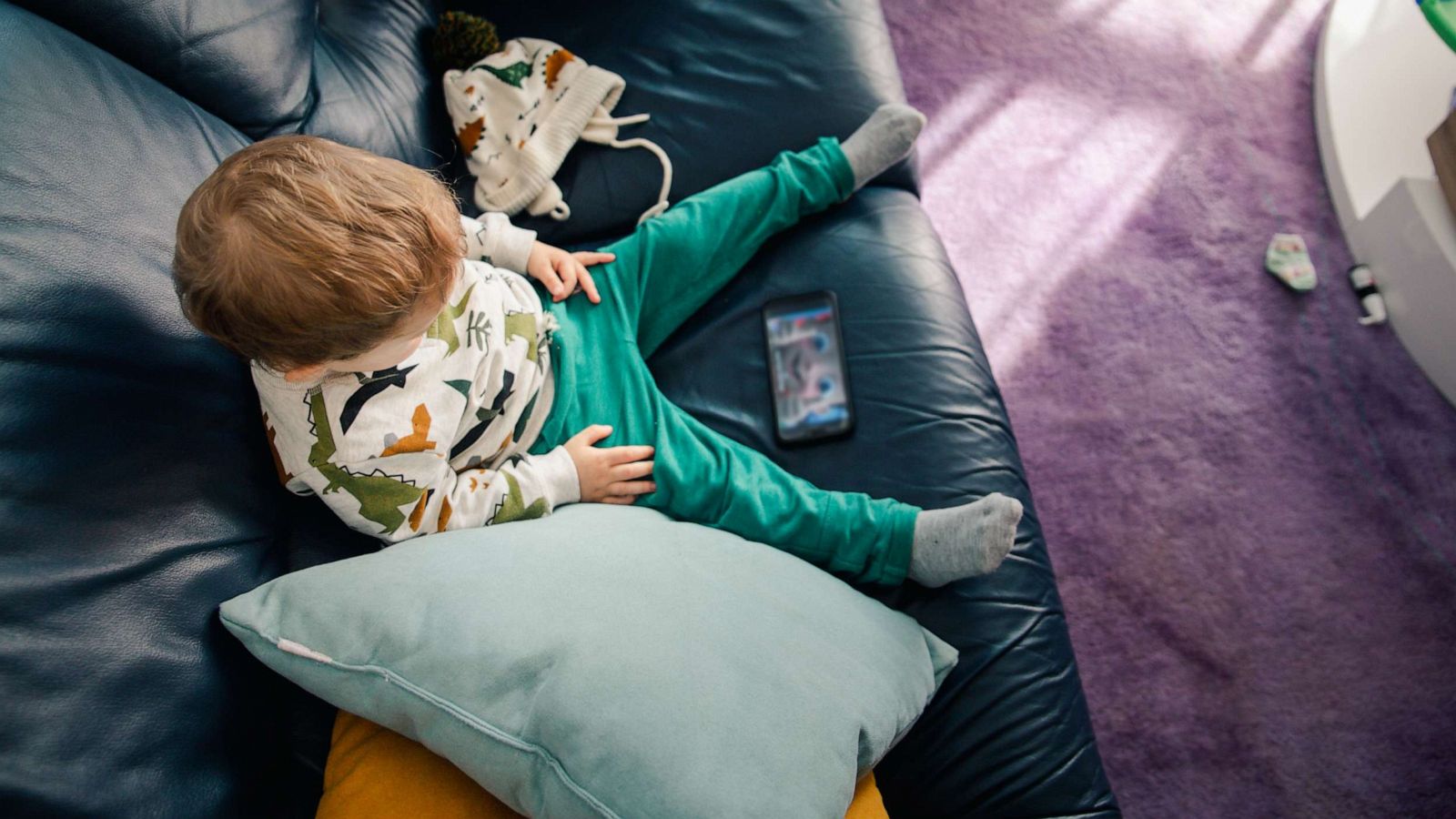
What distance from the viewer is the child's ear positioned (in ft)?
2.70

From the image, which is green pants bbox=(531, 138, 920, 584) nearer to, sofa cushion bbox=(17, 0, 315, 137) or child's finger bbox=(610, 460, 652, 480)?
child's finger bbox=(610, 460, 652, 480)

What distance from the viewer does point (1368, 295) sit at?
158cm

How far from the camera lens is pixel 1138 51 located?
1877 mm

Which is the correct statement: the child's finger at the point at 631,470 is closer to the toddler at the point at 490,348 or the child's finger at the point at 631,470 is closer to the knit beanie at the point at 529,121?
the toddler at the point at 490,348

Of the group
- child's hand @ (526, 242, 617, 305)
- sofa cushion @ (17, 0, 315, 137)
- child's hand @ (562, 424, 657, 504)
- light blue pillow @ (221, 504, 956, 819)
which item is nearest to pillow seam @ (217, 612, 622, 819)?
light blue pillow @ (221, 504, 956, 819)

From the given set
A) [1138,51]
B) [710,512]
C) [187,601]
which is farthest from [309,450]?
[1138,51]

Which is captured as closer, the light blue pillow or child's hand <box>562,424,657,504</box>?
the light blue pillow

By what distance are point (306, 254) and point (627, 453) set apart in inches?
17.0

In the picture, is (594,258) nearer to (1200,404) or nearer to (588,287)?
(588,287)

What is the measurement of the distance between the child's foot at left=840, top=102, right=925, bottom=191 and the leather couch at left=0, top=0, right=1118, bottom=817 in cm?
6

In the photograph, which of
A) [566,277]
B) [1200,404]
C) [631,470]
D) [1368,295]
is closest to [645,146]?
[566,277]

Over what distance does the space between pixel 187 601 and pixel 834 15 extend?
3.98 feet

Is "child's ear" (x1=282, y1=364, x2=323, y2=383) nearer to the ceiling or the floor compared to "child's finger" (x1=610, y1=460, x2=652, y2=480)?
nearer to the ceiling

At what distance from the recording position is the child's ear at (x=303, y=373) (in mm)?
823
